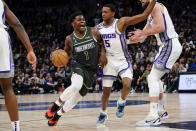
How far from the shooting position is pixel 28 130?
16.6 ft

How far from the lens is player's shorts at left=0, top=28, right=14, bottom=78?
3615 mm

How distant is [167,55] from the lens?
5637mm

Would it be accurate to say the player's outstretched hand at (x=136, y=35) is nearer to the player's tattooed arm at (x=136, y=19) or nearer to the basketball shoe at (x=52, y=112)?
the player's tattooed arm at (x=136, y=19)

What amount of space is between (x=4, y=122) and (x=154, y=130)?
2.61 meters

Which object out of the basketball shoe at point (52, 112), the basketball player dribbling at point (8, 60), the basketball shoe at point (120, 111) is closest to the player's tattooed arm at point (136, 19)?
the basketball shoe at point (120, 111)

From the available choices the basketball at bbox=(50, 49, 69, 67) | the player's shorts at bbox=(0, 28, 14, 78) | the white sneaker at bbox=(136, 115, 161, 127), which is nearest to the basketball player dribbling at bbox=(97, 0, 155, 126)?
the white sneaker at bbox=(136, 115, 161, 127)

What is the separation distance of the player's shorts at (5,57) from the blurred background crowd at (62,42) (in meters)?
11.7

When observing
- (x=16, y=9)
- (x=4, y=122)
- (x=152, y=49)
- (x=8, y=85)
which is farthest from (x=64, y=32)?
(x=8, y=85)

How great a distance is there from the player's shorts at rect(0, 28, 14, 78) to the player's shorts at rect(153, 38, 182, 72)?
8.77 feet

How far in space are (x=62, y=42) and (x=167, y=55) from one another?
1734cm

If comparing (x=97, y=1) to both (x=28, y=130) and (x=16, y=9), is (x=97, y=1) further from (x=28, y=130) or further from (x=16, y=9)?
(x=28, y=130)

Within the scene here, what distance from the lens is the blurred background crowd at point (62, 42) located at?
1614 cm

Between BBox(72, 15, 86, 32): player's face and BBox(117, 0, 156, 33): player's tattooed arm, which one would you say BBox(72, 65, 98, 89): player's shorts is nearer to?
BBox(72, 15, 86, 32): player's face

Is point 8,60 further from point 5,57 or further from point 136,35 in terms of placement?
point 136,35
